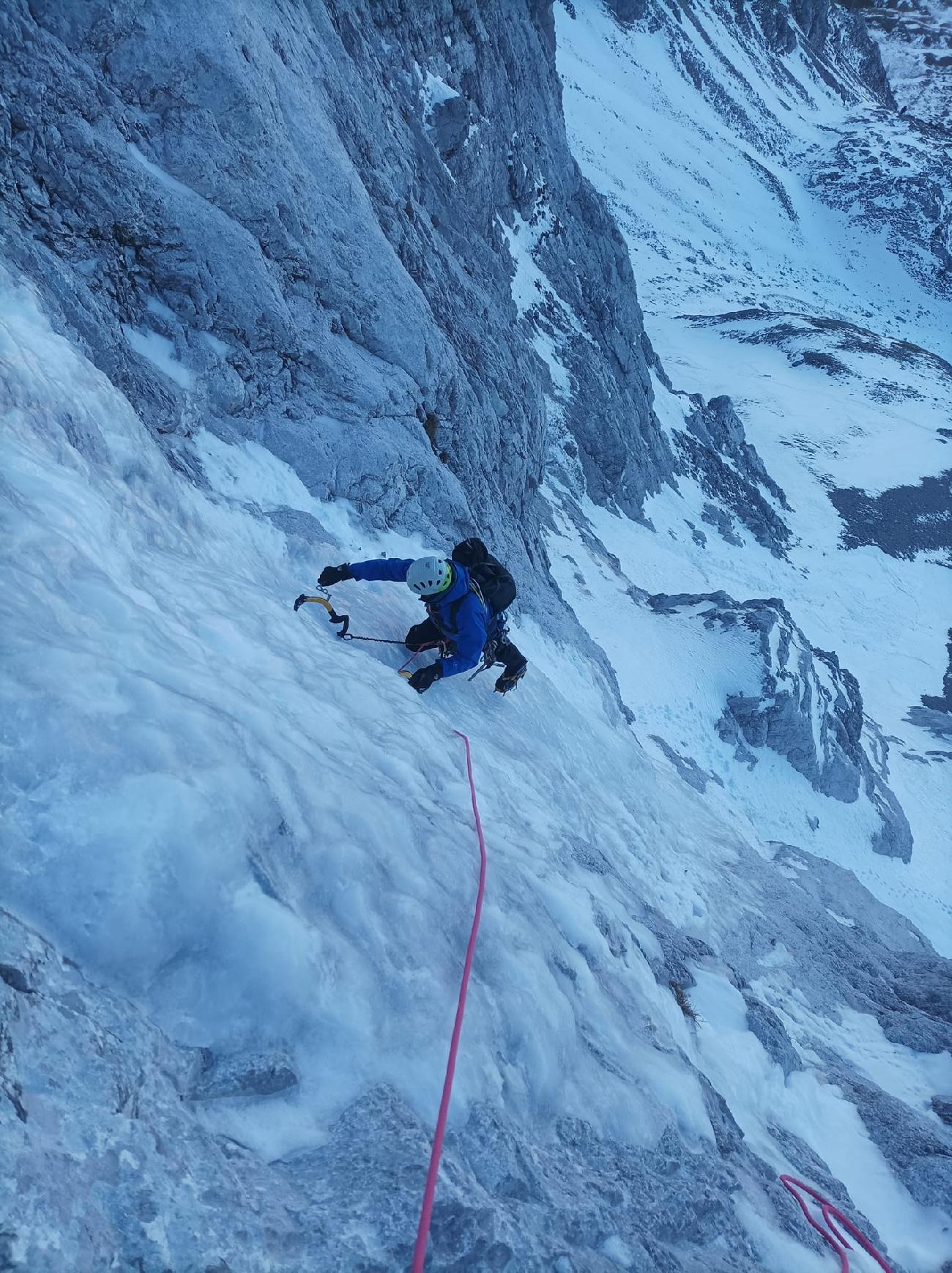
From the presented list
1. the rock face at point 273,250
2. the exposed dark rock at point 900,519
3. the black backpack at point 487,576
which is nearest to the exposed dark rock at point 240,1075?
the black backpack at point 487,576

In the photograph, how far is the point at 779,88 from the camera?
4220 inches

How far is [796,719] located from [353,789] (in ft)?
53.5

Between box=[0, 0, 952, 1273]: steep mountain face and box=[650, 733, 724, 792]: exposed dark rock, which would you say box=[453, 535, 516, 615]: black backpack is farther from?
box=[650, 733, 724, 792]: exposed dark rock

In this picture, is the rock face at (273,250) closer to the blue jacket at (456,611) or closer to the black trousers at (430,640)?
the blue jacket at (456,611)

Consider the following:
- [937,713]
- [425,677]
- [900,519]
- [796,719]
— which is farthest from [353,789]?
[900,519]

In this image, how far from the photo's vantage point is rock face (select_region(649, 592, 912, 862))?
17.9 meters

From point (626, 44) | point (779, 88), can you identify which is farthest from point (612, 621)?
point (779, 88)

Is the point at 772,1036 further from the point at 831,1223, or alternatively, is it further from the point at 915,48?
the point at 915,48

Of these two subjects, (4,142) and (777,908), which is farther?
(777,908)

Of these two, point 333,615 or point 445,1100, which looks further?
point 333,615

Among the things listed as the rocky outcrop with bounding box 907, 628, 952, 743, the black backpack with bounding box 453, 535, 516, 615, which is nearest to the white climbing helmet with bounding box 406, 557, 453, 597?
the black backpack with bounding box 453, 535, 516, 615

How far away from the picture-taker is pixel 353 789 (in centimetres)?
402

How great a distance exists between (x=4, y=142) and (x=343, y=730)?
21.0ft

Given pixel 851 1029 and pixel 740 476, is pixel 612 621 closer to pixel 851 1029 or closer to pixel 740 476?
pixel 851 1029
